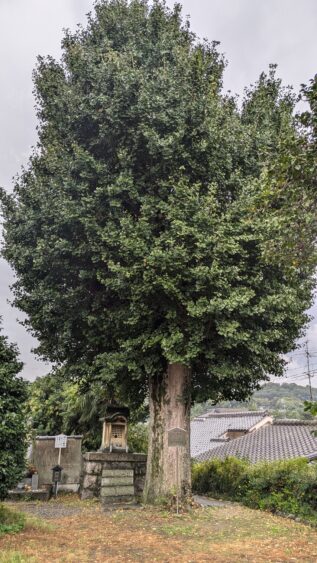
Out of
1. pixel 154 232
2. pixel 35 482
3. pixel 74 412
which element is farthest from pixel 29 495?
pixel 154 232

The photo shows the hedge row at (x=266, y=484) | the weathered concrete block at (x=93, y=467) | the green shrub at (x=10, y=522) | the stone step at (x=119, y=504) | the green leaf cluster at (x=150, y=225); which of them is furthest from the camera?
the weathered concrete block at (x=93, y=467)

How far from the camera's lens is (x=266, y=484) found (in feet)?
38.2

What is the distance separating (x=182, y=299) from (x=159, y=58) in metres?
6.65

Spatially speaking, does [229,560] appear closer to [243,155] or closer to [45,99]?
[243,155]

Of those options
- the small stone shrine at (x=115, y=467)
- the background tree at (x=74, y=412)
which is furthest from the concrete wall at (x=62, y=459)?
the small stone shrine at (x=115, y=467)

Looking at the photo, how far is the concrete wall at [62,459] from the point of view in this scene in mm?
15258

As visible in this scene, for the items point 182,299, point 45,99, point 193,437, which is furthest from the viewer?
point 193,437

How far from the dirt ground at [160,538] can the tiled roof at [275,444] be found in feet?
36.8

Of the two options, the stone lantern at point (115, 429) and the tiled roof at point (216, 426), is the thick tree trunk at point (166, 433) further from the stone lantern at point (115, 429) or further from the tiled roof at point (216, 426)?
the tiled roof at point (216, 426)

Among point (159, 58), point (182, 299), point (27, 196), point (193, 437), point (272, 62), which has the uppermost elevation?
point (272, 62)

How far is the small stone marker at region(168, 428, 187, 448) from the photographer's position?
413 inches

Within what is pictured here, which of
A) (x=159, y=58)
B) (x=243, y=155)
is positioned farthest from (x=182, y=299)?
(x=159, y=58)

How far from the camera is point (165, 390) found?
11156mm

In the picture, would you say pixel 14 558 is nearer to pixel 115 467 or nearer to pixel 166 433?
pixel 166 433
